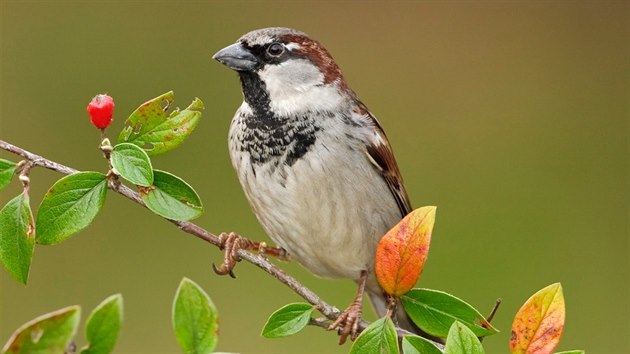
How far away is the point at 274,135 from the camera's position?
1.15m

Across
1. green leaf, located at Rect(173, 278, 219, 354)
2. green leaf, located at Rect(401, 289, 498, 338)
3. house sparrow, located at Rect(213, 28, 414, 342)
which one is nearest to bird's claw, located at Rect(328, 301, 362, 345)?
house sparrow, located at Rect(213, 28, 414, 342)

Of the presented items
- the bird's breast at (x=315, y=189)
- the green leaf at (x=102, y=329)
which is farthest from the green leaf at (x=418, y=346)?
the bird's breast at (x=315, y=189)

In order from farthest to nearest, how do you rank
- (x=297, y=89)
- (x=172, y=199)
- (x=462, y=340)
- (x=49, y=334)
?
(x=297, y=89) < (x=172, y=199) < (x=462, y=340) < (x=49, y=334)

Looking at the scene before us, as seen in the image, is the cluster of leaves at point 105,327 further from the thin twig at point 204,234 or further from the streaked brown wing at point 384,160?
the streaked brown wing at point 384,160

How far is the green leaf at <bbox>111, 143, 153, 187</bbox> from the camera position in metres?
0.75

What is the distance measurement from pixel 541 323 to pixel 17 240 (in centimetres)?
40

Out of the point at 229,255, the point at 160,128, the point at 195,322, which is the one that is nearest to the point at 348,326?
the point at 229,255

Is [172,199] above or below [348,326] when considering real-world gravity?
above

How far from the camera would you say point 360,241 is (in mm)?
1229

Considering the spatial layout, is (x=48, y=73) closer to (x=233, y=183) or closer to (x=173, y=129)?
(x=233, y=183)

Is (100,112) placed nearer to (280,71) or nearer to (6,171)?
(6,171)

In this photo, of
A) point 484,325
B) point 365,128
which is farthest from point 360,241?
point 484,325

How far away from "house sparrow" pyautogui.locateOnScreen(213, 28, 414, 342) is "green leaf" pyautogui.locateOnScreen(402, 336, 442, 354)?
0.39 meters

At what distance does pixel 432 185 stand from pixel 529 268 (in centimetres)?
32
